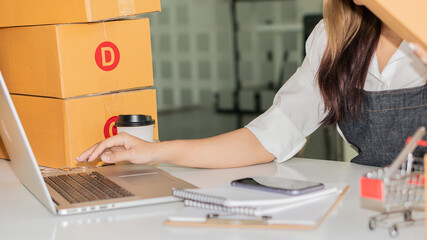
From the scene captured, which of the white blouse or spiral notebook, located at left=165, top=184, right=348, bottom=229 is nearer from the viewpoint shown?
spiral notebook, located at left=165, top=184, right=348, bottom=229

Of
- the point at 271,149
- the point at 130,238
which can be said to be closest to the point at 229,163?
the point at 271,149

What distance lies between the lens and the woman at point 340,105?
1.37 metres

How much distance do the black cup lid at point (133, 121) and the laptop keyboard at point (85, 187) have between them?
174mm

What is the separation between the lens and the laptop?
100 cm

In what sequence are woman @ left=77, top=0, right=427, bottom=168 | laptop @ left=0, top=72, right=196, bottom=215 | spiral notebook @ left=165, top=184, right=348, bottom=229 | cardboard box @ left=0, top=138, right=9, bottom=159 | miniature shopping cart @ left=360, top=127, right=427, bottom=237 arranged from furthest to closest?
cardboard box @ left=0, top=138, right=9, bottom=159
woman @ left=77, top=0, right=427, bottom=168
laptop @ left=0, top=72, right=196, bottom=215
spiral notebook @ left=165, top=184, right=348, bottom=229
miniature shopping cart @ left=360, top=127, right=427, bottom=237

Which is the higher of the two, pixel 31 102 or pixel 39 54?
pixel 39 54

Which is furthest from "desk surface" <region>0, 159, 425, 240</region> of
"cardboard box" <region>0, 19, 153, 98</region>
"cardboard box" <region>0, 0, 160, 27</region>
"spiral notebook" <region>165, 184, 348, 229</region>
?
"cardboard box" <region>0, 0, 160, 27</region>

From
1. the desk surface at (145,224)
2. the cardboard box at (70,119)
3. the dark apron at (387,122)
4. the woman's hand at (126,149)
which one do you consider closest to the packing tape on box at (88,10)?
the cardboard box at (70,119)

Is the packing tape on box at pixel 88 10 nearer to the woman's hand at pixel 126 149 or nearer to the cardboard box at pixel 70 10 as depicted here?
the cardboard box at pixel 70 10

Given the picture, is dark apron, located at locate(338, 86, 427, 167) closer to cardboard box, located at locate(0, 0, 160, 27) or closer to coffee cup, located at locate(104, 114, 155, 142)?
coffee cup, located at locate(104, 114, 155, 142)

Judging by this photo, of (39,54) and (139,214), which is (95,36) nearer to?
(39,54)

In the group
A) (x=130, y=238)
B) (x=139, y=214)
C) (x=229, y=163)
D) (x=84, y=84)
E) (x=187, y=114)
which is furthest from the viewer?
(x=187, y=114)

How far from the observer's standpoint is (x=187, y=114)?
7250 millimetres

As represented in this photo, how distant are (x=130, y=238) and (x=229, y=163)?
528mm
